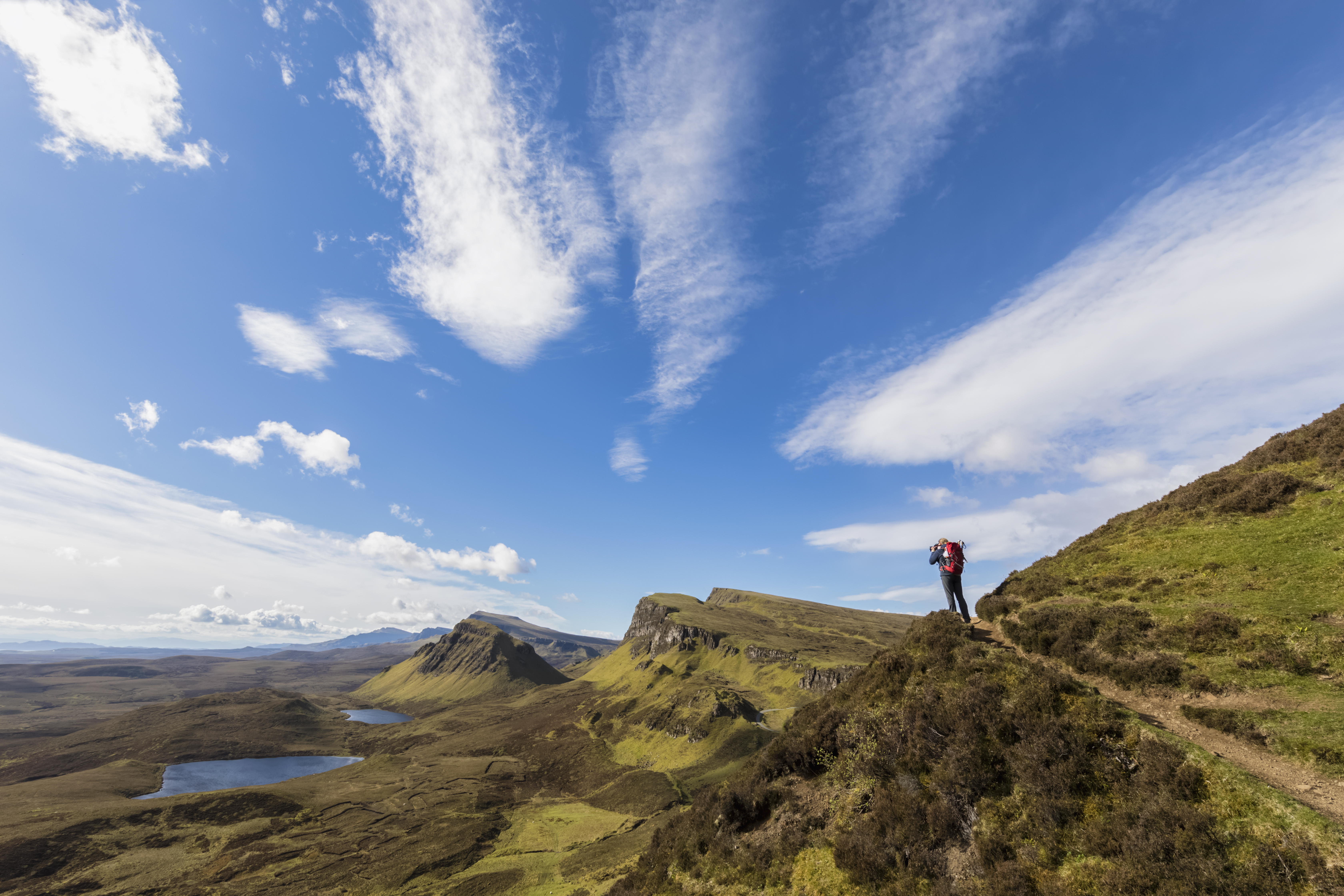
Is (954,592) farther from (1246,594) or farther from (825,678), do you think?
(825,678)

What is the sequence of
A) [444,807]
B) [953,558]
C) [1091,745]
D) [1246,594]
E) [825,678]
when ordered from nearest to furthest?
[1091,745] → [1246,594] → [953,558] → [444,807] → [825,678]

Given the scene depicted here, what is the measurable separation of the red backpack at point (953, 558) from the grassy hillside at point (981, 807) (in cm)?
296

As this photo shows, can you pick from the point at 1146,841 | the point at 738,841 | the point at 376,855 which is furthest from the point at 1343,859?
the point at 376,855

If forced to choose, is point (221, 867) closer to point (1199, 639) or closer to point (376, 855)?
point (376, 855)

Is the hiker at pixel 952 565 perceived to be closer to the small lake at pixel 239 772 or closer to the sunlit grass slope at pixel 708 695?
the sunlit grass slope at pixel 708 695

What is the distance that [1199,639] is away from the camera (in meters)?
20.9

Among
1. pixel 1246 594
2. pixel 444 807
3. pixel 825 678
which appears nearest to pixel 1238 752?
pixel 1246 594

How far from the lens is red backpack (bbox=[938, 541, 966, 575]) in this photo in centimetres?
2909

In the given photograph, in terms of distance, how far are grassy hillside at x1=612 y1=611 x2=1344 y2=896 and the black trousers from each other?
0.77 metres

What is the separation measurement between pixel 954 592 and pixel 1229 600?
11.5 meters

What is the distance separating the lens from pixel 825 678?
133125mm

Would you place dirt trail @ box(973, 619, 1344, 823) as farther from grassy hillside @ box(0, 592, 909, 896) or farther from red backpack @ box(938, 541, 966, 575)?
grassy hillside @ box(0, 592, 909, 896)

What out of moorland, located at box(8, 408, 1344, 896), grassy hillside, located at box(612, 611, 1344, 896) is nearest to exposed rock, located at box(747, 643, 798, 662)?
moorland, located at box(8, 408, 1344, 896)

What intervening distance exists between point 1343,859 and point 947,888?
10.4m
